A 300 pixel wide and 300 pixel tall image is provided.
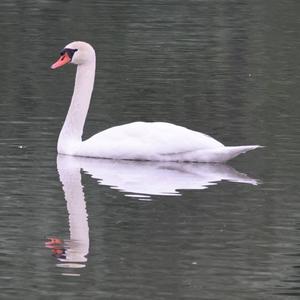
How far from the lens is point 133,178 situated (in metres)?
12.3

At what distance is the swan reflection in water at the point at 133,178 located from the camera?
1109cm

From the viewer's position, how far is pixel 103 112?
51.7 ft

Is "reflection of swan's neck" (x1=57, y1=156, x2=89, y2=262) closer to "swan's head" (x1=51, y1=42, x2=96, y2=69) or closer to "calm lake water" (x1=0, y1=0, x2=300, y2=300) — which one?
"calm lake water" (x1=0, y1=0, x2=300, y2=300)

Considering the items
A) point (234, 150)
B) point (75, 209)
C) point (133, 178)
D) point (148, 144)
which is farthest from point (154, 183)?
point (75, 209)

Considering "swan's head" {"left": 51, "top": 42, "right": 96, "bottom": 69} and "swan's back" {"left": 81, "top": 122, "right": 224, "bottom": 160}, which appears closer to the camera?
"swan's back" {"left": 81, "top": 122, "right": 224, "bottom": 160}

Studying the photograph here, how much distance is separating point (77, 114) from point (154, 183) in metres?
2.33

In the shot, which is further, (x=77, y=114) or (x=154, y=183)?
(x=77, y=114)

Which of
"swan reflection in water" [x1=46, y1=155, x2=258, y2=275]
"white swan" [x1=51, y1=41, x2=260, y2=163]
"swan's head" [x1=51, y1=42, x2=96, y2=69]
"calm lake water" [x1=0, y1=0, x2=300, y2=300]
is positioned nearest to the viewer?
"calm lake water" [x1=0, y1=0, x2=300, y2=300]

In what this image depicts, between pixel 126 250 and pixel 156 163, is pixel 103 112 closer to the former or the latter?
pixel 156 163

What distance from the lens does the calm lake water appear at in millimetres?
8758

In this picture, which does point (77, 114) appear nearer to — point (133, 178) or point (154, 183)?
point (133, 178)

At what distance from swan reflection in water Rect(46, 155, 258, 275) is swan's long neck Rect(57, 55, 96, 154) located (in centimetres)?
14

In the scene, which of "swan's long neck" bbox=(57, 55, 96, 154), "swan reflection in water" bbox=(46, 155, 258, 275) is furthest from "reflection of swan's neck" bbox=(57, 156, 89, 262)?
"swan's long neck" bbox=(57, 55, 96, 154)

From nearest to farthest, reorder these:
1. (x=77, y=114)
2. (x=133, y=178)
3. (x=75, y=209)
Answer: (x=75, y=209)
(x=133, y=178)
(x=77, y=114)
